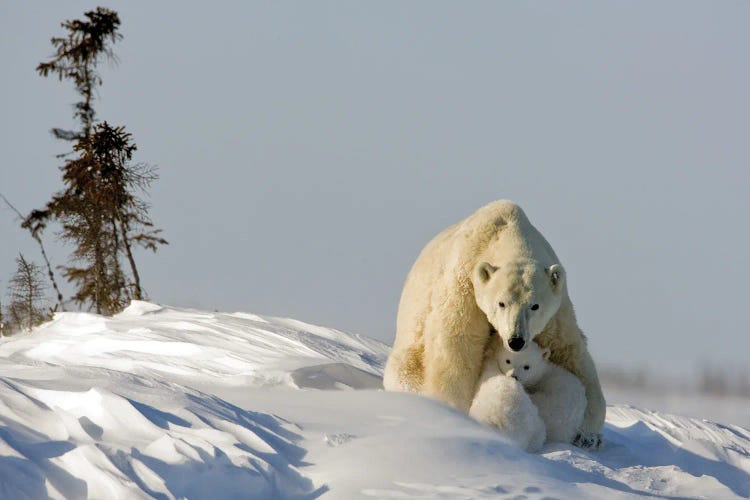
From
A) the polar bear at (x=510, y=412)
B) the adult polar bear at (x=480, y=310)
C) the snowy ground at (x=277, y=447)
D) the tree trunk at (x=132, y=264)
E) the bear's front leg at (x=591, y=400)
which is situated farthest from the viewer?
the tree trunk at (x=132, y=264)

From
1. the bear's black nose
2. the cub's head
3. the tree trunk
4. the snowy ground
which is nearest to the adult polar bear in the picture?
the bear's black nose

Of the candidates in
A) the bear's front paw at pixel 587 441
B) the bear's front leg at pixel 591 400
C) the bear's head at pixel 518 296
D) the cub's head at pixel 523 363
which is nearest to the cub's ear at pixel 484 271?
the bear's head at pixel 518 296

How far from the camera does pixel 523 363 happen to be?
760cm

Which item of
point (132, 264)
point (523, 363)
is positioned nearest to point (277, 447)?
point (523, 363)

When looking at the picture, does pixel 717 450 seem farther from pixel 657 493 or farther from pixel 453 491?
pixel 453 491

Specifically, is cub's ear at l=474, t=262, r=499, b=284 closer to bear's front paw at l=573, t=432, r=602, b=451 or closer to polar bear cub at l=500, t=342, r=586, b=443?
polar bear cub at l=500, t=342, r=586, b=443

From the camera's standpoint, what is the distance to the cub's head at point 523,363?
299 inches

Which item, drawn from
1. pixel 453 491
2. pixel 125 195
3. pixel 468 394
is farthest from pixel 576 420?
pixel 125 195

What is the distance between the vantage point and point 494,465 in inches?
234

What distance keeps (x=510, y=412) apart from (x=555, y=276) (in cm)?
101

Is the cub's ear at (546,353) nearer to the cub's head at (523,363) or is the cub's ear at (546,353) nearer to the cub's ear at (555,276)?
the cub's head at (523,363)

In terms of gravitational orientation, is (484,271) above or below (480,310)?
above

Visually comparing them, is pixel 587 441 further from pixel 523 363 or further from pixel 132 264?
pixel 132 264

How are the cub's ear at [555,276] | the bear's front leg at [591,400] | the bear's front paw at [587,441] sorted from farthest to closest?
the bear's front leg at [591,400] < the bear's front paw at [587,441] < the cub's ear at [555,276]
